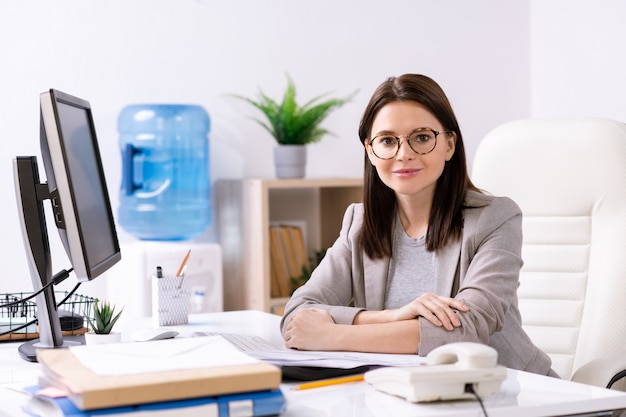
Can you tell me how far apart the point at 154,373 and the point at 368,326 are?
65cm

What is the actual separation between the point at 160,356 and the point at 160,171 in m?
2.67

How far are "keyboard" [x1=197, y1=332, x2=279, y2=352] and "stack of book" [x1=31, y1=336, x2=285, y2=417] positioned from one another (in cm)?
47

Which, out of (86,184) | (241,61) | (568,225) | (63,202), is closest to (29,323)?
(86,184)

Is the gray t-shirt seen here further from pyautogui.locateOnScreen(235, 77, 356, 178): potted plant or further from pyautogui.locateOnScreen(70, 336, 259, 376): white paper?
pyautogui.locateOnScreen(235, 77, 356, 178): potted plant

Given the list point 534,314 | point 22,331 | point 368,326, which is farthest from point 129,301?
point 368,326

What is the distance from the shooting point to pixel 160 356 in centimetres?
126

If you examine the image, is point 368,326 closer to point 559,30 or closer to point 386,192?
point 386,192

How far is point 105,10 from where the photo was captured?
12.7 ft

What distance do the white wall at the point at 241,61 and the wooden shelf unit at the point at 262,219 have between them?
0.39 ft

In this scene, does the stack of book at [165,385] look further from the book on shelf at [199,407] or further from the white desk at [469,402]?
the white desk at [469,402]

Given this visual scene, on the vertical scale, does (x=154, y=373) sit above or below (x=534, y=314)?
above

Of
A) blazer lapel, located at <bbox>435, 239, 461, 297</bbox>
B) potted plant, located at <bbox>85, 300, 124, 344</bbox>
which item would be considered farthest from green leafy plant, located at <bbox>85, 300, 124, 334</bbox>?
blazer lapel, located at <bbox>435, 239, 461, 297</bbox>

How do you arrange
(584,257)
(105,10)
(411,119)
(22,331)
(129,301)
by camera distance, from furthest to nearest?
(105,10)
(129,301)
(584,257)
(22,331)
(411,119)

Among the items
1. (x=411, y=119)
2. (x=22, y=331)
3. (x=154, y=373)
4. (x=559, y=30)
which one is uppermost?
(x=559, y=30)
